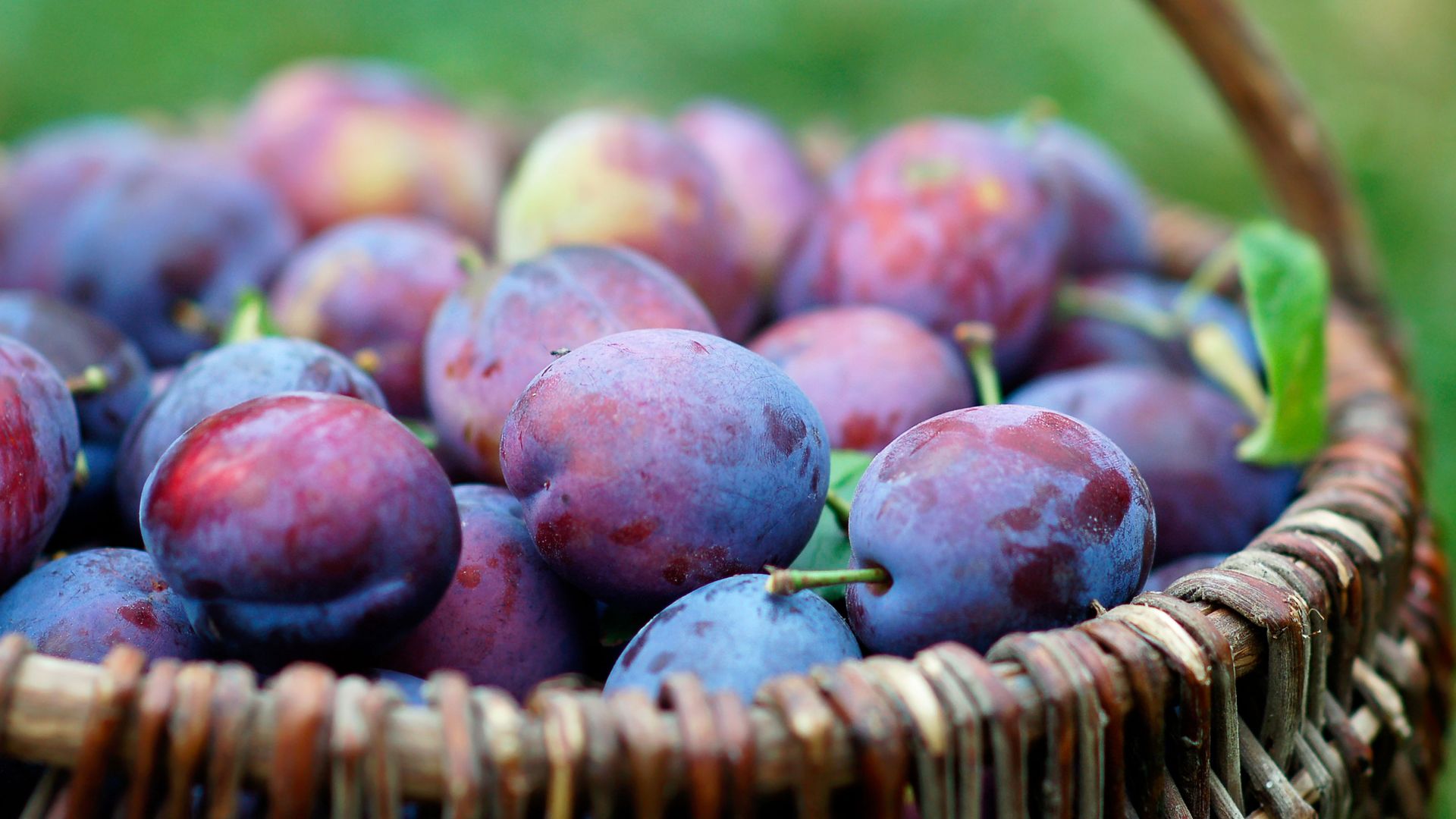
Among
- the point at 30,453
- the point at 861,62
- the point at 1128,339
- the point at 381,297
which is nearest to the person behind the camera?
the point at 30,453

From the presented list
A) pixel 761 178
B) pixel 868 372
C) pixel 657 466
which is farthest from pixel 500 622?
pixel 761 178

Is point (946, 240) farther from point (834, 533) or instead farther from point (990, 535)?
point (990, 535)

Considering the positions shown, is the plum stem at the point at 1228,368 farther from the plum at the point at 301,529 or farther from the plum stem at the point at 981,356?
the plum at the point at 301,529

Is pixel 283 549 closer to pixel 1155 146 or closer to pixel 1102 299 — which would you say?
pixel 1102 299

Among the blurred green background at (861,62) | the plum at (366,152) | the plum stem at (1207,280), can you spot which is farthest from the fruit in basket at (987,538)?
the blurred green background at (861,62)

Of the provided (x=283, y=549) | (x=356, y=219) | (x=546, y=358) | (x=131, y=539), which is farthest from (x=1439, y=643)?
(x=356, y=219)
